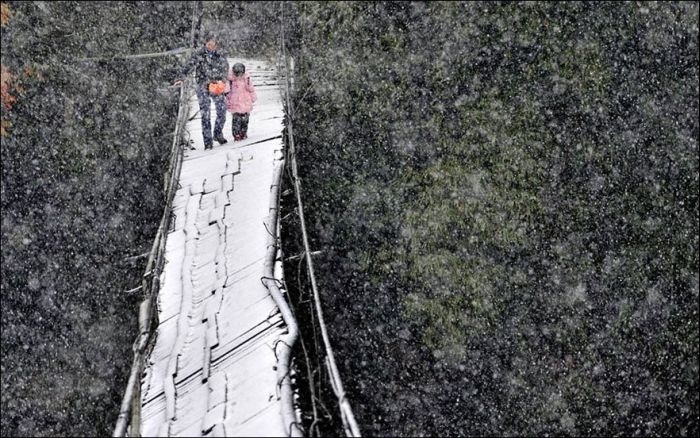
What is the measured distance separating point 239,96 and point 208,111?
0.59 metres

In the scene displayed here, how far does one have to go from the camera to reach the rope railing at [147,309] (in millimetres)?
5703

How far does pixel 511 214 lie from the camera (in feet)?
39.6

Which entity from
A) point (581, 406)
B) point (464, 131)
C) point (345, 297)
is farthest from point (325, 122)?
point (581, 406)

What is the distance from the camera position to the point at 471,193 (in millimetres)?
12289

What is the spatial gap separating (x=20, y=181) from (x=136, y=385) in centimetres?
691

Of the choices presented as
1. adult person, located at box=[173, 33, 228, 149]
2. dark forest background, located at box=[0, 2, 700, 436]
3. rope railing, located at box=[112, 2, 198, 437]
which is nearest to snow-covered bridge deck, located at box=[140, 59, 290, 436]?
rope railing, located at box=[112, 2, 198, 437]

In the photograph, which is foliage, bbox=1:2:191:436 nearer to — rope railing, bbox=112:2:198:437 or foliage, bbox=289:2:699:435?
rope railing, bbox=112:2:198:437

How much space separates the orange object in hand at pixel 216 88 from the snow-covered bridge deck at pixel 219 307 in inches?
33.6

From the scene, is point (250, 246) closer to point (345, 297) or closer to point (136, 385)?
point (136, 385)

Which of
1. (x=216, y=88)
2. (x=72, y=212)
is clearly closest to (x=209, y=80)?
(x=216, y=88)

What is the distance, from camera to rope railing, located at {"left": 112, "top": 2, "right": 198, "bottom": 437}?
18.7 ft

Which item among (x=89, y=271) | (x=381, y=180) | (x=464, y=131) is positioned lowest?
(x=89, y=271)

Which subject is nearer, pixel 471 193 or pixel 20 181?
pixel 20 181

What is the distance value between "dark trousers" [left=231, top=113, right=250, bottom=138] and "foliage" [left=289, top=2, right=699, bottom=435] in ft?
8.74
